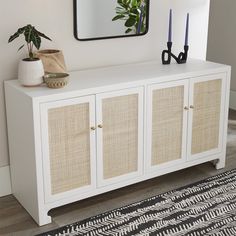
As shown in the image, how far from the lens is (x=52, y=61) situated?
8.95 ft

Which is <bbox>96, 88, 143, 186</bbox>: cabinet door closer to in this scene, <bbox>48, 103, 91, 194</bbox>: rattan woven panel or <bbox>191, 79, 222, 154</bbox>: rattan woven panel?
<bbox>48, 103, 91, 194</bbox>: rattan woven panel

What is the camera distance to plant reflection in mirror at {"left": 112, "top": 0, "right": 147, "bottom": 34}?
10.1 feet

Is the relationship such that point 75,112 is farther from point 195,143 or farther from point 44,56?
point 195,143

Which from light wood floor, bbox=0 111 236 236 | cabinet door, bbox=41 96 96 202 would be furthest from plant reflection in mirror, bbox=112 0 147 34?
light wood floor, bbox=0 111 236 236

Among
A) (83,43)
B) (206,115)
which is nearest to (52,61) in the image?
(83,43)

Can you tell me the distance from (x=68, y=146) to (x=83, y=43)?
30.5 inches

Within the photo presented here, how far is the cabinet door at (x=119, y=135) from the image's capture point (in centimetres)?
266

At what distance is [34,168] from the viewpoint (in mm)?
2502

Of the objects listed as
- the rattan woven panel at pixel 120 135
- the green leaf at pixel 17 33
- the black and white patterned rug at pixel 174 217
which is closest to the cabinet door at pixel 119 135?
the rattan woven panel at pixel 120 135

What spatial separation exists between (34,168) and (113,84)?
0.65 meters

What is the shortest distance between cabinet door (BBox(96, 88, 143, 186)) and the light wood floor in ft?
0.47

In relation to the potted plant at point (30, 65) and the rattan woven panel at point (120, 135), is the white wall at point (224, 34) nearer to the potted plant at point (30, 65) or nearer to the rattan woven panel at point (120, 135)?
the rattan woven panel at point (120, 135)

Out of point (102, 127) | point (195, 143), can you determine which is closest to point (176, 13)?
point (195, 143)

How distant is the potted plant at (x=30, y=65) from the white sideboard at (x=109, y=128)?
0.06m
